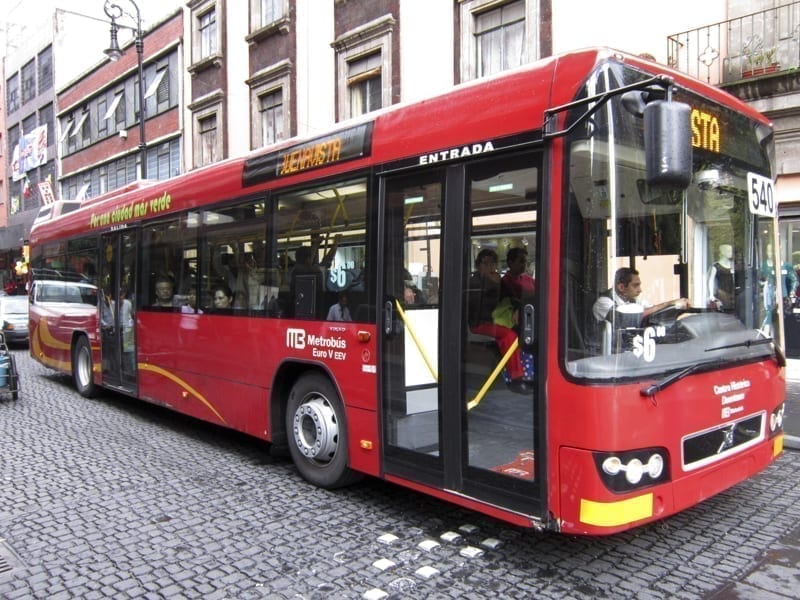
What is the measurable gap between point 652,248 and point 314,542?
2825 mm

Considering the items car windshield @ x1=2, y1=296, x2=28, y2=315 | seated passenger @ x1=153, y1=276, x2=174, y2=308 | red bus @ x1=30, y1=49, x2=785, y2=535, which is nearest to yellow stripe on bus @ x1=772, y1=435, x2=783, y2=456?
red bus @ x1=30, y1=49, x2=785, y2=535

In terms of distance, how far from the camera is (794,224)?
1031cm

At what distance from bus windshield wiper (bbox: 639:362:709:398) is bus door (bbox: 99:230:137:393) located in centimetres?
668

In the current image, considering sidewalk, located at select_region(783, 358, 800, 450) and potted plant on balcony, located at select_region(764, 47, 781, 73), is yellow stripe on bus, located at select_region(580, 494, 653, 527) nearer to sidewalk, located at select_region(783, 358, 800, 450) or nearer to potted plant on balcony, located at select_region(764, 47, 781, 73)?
sidewalk, located at select_region(783, 358, 800, 450)

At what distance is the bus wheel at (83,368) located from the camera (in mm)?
9641

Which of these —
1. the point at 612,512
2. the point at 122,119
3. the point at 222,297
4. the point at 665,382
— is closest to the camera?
the point at 612,512

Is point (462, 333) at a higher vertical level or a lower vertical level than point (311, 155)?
lower

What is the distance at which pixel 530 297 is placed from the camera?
3672 millimetres

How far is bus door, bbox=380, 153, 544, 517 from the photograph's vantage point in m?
3.76

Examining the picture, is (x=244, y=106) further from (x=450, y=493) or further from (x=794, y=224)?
(x=450, y=493)

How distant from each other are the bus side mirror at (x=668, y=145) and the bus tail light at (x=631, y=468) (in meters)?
1.39

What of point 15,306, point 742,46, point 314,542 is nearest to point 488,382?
point 314,542

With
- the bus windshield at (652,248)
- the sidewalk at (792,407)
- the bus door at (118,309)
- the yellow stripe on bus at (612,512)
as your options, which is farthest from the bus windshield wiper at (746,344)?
the bus door at (118,309)

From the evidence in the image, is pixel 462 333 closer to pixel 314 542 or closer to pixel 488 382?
pixel 488 382
